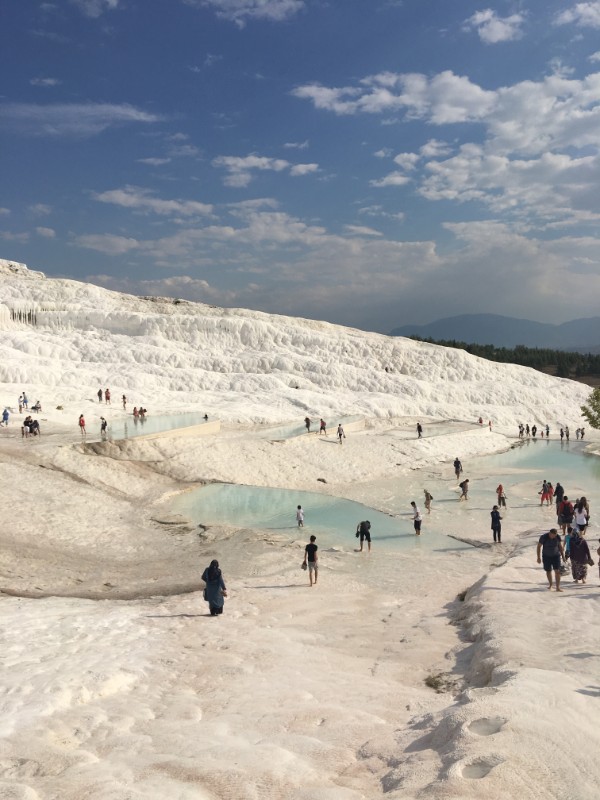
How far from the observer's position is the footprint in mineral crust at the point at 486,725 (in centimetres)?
492

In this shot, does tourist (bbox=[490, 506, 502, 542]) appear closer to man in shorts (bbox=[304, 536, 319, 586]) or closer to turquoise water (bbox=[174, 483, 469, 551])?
turquoise water (bbox=[174, 483, 469, 551])

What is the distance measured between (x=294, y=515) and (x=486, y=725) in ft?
45.8

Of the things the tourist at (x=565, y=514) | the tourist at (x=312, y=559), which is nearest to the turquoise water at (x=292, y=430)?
Result: the tourist at (x=565, y=514)

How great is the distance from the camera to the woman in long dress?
10.6m

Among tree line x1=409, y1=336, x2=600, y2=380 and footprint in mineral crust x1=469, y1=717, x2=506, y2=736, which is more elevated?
tree line x1=409, y1=336, x2=600, y2=380

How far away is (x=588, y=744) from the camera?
4727 mm

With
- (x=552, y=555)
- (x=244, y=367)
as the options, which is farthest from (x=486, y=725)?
(x=244, y=367)

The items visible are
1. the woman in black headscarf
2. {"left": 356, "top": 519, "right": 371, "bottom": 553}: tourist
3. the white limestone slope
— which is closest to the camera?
the woman in black headscarf

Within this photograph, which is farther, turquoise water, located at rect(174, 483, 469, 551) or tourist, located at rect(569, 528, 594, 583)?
turquoise water, located at rect(174, 483, 469, 551)

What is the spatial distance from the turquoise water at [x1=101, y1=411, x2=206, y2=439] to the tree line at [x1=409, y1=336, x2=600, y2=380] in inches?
2489

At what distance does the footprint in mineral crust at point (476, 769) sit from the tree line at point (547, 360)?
83916mm

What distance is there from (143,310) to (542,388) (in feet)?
140

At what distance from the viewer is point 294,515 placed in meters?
18.8

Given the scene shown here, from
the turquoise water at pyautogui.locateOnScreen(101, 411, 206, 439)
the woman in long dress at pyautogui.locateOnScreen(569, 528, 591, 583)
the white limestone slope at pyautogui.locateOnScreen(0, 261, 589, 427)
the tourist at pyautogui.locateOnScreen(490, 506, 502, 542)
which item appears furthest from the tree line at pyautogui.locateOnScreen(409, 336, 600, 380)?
the woman in long dress at pyautogui.locateOnScreen(569, 528, 591, 583)
